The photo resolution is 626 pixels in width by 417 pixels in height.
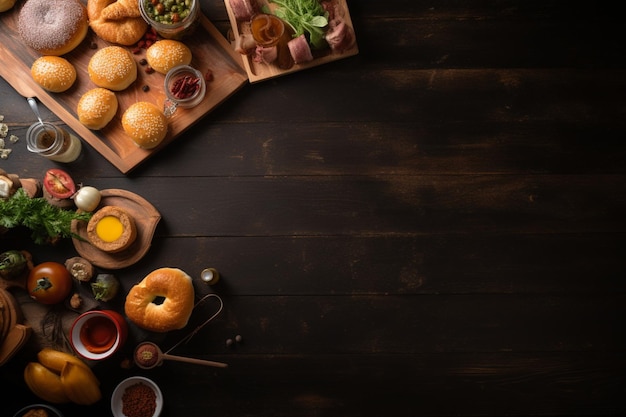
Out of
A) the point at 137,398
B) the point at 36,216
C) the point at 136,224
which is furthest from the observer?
the point at 136,224

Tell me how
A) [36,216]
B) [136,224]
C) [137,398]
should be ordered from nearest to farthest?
1. [36,216]
2. [137,398]
3. [136,224]

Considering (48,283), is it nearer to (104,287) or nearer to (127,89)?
(104,287)

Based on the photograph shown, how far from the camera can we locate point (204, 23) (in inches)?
102

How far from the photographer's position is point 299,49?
2523 millimetres

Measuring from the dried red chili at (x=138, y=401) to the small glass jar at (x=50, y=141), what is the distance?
42.0 inches

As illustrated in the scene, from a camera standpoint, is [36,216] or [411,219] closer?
[36,216]

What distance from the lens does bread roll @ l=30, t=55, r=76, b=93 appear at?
8.11 feet

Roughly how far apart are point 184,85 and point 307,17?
62 centimetres

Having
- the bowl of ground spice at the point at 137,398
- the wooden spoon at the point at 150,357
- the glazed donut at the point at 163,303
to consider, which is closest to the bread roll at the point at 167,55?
the glazed donut at the point at 163,303

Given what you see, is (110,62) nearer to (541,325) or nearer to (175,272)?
(175,272)

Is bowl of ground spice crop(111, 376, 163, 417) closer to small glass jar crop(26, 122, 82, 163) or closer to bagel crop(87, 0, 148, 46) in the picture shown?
small glass jar crop(26, 122, 82, 163)

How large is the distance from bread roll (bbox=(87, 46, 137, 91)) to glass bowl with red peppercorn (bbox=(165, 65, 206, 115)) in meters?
0.18

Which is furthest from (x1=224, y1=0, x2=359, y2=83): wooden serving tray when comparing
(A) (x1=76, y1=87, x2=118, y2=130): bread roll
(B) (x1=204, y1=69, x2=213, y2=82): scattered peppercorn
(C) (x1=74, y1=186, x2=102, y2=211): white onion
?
(C) (x1=74, y1=186, x2=102, y2=211): white onion

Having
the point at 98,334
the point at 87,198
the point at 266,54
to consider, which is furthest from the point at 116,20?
the point at 98,334
